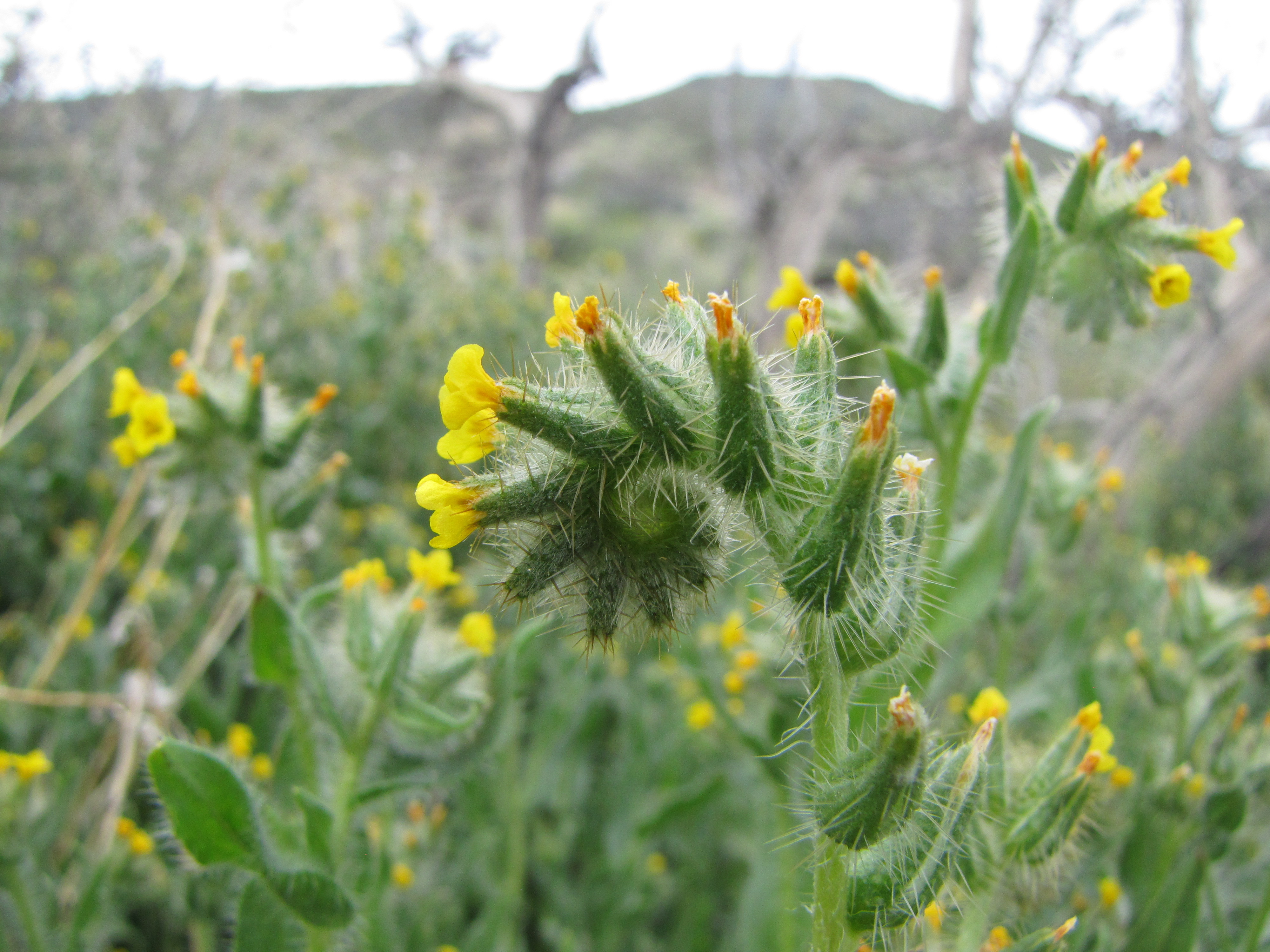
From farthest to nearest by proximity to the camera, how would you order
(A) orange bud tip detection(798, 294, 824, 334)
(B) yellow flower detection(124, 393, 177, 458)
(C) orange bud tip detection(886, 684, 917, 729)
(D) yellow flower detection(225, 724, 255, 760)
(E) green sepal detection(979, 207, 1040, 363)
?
(D) yellow flower detection(225, 724, 255, 760), (B) yellow flower detection(124, 393, 177, 458), (E) green sepal detection(979, 207, 1040, 363), (A) orange bud tip detection(798, 294, 824, 334), (C) orange bud tip detection(886, 684, 917, 729)

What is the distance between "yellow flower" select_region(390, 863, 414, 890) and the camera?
250 cm

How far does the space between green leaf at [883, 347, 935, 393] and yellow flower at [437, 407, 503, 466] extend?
104 centimetres

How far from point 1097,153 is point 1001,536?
0.91 m

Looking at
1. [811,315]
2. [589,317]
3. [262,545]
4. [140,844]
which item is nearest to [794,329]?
[811,315]

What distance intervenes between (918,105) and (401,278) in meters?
5.82

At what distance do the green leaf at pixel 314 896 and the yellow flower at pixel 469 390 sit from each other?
3.13ft

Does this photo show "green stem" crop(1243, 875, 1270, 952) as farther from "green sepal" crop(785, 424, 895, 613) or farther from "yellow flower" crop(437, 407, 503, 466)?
"yellow flower" crop(437, 407, 503, 466)

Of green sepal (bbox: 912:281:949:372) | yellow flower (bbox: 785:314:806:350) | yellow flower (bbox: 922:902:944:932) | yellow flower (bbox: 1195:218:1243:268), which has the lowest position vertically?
yellow flower (bbox: 922:902:944:932)

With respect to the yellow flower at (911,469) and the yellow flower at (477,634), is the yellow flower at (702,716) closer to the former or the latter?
the yellow flower at (477,634)

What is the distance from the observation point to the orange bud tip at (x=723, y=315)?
3.30 ft

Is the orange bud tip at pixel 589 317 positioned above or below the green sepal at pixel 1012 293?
below

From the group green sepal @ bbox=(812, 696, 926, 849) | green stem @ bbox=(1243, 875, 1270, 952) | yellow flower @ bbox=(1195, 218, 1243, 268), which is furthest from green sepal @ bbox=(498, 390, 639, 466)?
green stem @ bbox=(1243, 875, 1270, 952)

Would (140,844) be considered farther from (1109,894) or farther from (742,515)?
(1109,894)

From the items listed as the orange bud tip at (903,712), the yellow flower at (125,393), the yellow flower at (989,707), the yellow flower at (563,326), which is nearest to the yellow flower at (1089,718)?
the yellow flower at (989,707)
